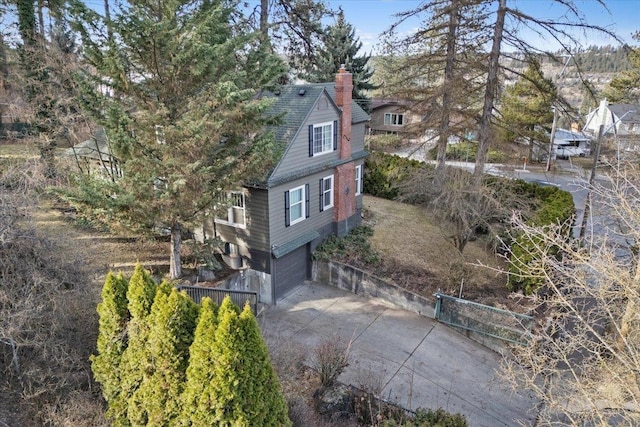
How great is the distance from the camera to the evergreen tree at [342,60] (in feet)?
95.4

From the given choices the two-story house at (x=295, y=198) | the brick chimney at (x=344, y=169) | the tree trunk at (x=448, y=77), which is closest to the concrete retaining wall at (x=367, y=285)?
the two-story house at (x=295, y=198)

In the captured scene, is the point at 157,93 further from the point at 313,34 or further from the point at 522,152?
the point at 522,152

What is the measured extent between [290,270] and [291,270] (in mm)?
73

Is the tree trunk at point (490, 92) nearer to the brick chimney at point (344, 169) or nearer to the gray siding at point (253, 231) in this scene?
the brick chimney at point (344, 169)

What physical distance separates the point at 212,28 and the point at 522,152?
16.7 meters

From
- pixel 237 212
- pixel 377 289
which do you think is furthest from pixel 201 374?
pixel 377 289

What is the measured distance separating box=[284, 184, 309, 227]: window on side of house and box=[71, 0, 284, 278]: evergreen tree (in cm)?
311

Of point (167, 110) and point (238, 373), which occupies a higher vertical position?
point (167, 110)

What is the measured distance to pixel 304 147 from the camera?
15.9m

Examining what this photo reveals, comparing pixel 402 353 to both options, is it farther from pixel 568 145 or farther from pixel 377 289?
pixel 568 145

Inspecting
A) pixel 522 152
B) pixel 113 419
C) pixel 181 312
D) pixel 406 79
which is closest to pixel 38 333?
pixel 113 419

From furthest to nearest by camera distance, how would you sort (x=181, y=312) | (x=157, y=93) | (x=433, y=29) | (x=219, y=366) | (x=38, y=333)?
(x=433, y=29) < (x=157, y=93) < (x=38, y=333) < (x=181, y=312) < (x=219, y=366)

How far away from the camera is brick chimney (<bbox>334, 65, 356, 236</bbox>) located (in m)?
17.5

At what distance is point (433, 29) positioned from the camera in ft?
63.2
